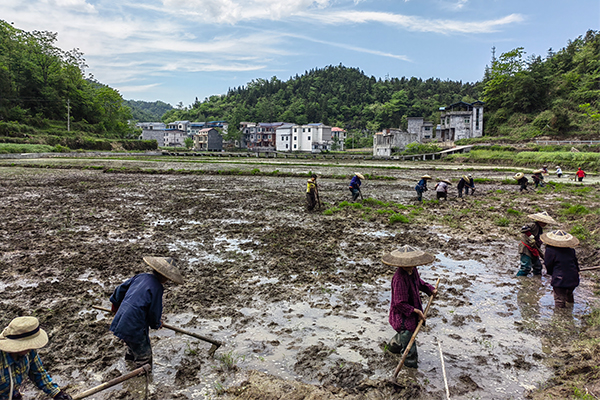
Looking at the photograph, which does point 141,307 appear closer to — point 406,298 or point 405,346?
point 406,298

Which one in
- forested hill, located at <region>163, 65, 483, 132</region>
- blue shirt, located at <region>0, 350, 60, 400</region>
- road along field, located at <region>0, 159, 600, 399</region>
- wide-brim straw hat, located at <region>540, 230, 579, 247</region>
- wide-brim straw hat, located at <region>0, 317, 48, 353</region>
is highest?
forested hill, located at <region>163, 65, 483, 132</region>

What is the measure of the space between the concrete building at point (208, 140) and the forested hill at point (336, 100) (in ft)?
29.9

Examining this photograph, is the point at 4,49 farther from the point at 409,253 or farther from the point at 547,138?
the point at 547,138

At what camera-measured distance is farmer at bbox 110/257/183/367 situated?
4.41 m

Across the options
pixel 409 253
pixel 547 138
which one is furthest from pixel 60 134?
pixel 547 138

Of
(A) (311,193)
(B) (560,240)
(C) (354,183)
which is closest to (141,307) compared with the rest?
(B) (560,240)

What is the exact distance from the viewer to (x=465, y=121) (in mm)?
71750

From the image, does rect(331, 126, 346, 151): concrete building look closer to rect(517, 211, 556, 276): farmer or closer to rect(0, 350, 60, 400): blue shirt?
rect(517, 211, 556, 276): farmer

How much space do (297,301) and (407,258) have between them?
9.48 ft

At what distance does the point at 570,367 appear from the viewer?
4773mm

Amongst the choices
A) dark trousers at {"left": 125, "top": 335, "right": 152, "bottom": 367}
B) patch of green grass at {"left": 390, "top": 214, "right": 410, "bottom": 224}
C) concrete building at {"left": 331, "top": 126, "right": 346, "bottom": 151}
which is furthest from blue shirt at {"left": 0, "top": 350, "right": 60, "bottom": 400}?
concrete building at {"left": 331, "top": 126, "right": 346, "bottom": 151}

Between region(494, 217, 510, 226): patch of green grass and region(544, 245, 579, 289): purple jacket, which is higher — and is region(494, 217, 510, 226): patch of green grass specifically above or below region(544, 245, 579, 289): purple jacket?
below

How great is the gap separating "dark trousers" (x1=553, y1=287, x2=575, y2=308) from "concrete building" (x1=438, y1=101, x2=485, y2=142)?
71798 millimetres

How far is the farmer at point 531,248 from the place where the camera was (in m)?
8.20
